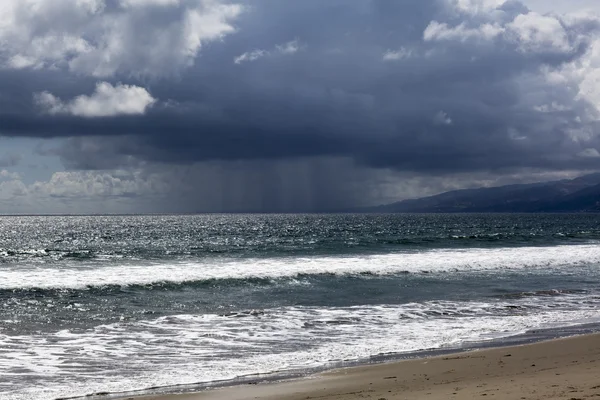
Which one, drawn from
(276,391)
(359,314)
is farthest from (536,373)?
(359,314)

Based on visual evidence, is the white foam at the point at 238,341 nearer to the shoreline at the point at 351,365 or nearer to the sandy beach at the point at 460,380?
the shoreline at the point at 351,365

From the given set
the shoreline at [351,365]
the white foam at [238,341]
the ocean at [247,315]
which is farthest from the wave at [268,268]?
the shoreline at [351,365]

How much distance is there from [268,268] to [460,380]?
25.8m

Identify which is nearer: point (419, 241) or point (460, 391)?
point (460, 391)

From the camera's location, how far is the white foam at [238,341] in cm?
1166

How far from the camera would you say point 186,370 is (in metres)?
12.1

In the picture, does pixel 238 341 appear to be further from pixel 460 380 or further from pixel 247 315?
pixel 460 380

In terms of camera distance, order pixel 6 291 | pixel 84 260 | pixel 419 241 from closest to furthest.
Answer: pixel 6 291 < pixel 84 260 < pixel 419 241

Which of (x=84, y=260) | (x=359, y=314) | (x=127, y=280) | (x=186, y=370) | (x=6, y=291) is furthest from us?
(x=84, y=260)

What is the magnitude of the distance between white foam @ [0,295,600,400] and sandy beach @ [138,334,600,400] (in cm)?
138

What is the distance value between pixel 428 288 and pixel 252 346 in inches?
541

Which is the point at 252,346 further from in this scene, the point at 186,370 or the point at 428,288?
A: the point at 428,288

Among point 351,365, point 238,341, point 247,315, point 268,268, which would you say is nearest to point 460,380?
point 351,365

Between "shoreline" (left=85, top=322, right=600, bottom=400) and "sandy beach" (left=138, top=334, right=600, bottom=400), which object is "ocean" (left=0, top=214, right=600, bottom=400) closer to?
"shoreline" (left=85, top=322, right=600, bottom=400)
